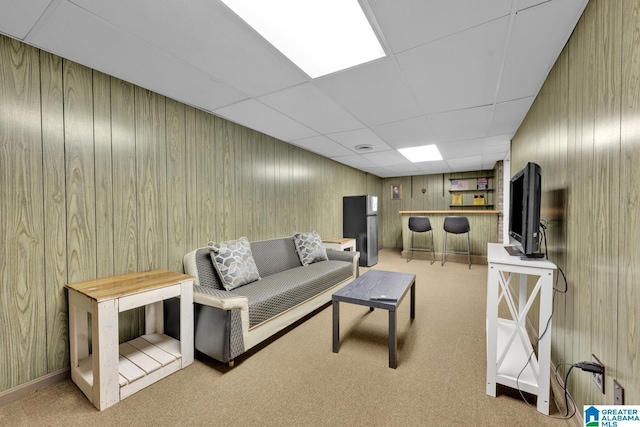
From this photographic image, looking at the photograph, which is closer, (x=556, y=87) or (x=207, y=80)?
(x=556, y=87)

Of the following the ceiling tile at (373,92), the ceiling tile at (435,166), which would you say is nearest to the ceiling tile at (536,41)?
the ceiling tile at (373,92)

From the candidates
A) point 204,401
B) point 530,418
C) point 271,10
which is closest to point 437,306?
point 530,418

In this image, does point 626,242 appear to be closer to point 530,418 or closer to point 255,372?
point 530,418

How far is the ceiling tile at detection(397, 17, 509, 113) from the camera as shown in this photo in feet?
5.25

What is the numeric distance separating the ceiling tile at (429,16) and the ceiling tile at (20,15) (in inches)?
69.7

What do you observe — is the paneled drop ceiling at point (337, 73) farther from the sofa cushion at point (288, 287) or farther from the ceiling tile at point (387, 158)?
the sofa cushion at point (288, 287)

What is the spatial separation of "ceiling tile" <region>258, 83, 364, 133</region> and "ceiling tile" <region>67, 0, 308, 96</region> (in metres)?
0.20

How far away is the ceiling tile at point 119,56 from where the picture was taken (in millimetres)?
1490

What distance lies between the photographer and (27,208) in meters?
1.69

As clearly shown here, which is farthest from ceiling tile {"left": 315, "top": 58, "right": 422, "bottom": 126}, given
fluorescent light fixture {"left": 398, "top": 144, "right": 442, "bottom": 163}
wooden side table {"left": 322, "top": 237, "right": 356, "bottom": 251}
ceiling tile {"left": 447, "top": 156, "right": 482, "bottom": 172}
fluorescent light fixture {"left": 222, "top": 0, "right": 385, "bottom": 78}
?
ceiling tile {"left": 447, "top": 156, "right": 482, "bottom": 172}

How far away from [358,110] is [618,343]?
248 centimetres

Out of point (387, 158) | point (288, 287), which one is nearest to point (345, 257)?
point (288, 287)

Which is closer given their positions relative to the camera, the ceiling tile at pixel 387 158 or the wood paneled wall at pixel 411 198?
the ceiling tile at pixel 387 158

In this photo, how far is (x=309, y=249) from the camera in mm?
3656
